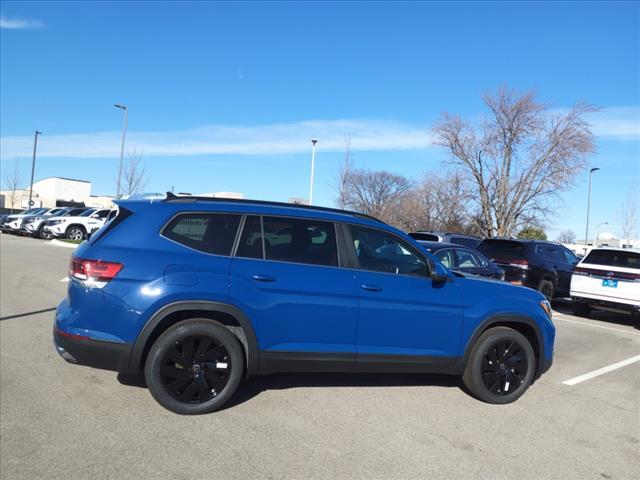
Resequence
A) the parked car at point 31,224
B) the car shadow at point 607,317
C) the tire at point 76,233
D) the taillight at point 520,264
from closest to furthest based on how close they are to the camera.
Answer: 1. the car shadow at point 607,317
2. the taillight at point 520,264
3. the tire at point 76,233
4. the parked car at point 31,224

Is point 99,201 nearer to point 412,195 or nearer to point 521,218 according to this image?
point 412,195

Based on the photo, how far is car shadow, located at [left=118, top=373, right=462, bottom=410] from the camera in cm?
493

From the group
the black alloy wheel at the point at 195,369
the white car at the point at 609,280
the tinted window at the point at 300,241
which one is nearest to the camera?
the black alloy wheel at the point at 195,369

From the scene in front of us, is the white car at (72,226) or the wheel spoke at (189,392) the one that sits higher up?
the white car at (72,226)

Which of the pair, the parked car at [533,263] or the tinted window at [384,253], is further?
the parked car at [533,263]

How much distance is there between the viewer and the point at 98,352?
4.05 m

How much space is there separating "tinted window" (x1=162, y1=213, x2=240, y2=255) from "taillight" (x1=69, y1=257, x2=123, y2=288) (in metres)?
0.49

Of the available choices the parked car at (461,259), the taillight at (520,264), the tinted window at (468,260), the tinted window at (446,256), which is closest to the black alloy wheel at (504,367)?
the parked car at (461,259)

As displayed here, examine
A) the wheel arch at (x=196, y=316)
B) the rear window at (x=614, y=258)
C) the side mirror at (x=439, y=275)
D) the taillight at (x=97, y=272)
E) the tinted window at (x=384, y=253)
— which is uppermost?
the rear window at (x=614, y=258)

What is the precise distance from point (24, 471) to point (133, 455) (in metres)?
0.66

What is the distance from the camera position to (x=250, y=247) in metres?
4.41

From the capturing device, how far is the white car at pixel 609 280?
10.2 metres

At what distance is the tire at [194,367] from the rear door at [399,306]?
45.5 inches

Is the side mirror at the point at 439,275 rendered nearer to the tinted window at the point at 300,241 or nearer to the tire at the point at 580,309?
the tinted window at the point at 300,241
